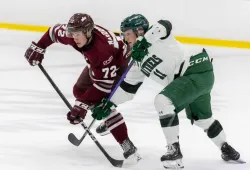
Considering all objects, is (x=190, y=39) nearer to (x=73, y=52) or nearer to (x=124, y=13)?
(x=124, y=13)

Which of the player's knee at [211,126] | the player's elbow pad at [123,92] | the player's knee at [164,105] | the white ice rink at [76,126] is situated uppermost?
the player's knee at [164,105]

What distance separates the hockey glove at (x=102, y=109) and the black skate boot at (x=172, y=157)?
0.39 m

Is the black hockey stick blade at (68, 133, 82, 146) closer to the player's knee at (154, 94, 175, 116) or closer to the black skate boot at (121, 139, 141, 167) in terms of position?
the black skate boot at (121, 139, 141, 167)

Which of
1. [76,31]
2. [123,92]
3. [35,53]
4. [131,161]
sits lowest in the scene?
[131,161]

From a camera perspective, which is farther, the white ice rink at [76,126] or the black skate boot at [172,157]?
the white ice rink at [76,126]

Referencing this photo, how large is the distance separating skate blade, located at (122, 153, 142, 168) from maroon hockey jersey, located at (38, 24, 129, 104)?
13.9 inches

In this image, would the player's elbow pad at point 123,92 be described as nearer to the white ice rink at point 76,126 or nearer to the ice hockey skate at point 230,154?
the white ice rink at point 76,126

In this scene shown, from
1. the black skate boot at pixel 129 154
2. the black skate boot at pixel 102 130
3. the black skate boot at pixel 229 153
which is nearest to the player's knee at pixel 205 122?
the black skate boot at pixel 229 153

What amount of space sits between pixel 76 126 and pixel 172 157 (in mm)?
1121

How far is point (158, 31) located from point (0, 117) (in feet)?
5.23

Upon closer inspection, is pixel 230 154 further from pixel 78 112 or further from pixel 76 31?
pixel 76 31

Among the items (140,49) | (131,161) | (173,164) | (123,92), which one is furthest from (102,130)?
(140,49)

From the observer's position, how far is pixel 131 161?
328cm

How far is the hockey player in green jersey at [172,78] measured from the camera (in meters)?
3.06
